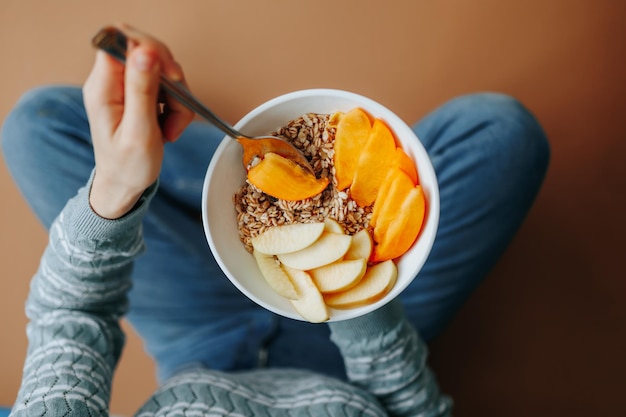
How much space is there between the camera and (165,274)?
81cm

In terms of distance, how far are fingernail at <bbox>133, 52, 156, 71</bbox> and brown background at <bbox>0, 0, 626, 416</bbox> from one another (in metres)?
0.66

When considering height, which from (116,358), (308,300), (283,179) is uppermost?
(283,179)

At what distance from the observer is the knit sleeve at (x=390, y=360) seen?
2.06ft

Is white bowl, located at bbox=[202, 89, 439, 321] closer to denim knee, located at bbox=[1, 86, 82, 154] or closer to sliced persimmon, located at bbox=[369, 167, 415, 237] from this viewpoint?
sliced persimmon, located at bbox=[369, 167, 415, 237]

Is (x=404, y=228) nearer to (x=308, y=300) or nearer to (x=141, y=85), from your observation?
(x=308, y=300)

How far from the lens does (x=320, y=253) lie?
53 centimetres

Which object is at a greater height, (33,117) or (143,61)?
(143,61)

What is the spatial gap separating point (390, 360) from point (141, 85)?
42 cm

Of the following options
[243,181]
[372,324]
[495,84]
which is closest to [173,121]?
[243,181]

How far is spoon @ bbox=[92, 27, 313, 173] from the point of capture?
38 centimetres

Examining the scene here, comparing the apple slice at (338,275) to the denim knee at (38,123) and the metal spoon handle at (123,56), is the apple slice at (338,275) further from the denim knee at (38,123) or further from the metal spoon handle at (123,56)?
the denim knee at (38,123)

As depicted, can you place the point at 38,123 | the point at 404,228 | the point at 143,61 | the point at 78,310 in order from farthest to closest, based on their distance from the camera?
the point at 38,123, the point at 78,310, the point at 404,228, the point at 143,61

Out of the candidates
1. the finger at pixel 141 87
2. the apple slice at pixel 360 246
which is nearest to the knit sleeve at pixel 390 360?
the apple slice at pixel 360 246

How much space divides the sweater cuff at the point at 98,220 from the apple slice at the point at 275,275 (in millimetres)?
119
